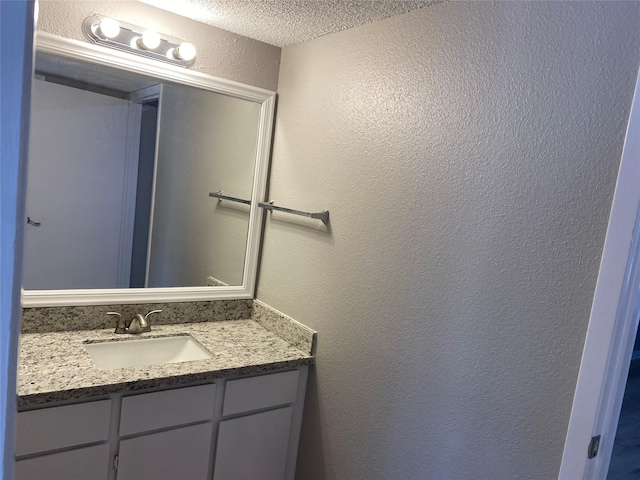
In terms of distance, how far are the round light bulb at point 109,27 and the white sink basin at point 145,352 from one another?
3.82 ft

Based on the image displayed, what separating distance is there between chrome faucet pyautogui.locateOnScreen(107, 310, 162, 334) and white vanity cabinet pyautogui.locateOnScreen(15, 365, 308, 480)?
406 mm

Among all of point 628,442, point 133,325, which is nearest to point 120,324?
point 133,325

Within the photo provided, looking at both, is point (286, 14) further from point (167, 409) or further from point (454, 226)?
point (167, 409)

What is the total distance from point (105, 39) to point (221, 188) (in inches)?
29.6

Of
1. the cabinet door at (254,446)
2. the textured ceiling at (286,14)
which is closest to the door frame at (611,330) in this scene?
the textured ceiling at (286,14)

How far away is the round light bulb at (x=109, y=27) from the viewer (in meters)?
1.79

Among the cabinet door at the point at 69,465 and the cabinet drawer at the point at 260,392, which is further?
the cabinet drawer at the point at 260,392

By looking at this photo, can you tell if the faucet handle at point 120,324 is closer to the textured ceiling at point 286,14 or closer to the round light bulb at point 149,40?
the round light bulb at point 149,40

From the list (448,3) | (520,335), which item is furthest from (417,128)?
(520,335)

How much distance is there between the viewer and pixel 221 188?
88.8 inches

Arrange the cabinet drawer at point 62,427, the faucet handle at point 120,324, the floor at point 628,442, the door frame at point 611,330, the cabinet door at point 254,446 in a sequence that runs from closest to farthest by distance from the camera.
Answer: the door frame at point 611,330 → the cabinet drawer at point 62,427 → the cabinet door at point 254,446 → the faucet handle at point 120,324 → the floor at point 628,442

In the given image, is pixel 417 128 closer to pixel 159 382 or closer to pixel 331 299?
pixel 331 299

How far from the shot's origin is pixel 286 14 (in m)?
1.78

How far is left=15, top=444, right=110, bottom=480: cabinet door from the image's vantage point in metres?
1.49
